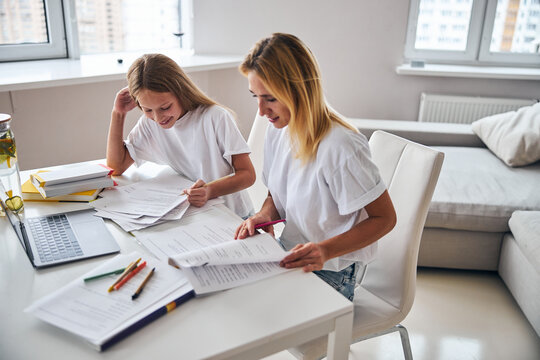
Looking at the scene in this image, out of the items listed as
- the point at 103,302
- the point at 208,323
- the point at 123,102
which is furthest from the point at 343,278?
the point at 123,102

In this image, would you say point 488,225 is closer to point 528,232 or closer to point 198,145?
point 528,232

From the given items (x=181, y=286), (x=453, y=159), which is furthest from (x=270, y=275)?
(x=453, y=159)

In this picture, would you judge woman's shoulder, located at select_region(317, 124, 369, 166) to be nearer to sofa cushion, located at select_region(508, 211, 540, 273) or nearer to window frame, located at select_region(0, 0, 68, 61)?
sofa cushion, located at select_region(508, 211, 540, 273)

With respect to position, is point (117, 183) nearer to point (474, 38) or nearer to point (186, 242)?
point (186, 242)

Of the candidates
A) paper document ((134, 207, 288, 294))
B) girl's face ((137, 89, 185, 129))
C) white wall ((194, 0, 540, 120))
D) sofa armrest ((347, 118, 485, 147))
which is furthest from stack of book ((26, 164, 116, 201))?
white wall ((194, 0, 540, 120))

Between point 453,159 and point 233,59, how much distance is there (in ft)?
4.74

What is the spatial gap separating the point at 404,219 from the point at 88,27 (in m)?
2.28

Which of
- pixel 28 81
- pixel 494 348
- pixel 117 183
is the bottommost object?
pixel 494 348

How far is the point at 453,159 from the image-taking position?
8.45 ft

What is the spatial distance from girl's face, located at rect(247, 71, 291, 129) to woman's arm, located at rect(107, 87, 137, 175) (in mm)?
652

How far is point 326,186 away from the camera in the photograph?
1235 millimetres

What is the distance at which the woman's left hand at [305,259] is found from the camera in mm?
1047

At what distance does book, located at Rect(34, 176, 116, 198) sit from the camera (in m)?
1.40

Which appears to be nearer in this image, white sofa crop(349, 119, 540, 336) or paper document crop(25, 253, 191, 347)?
paper document crop(25, 253, 191, 347)
